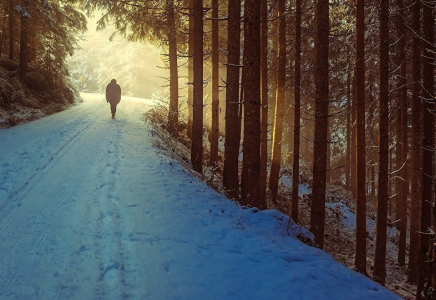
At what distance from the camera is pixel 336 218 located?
18266 mm

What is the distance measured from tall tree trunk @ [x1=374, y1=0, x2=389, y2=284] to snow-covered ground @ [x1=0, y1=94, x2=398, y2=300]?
16.6ft

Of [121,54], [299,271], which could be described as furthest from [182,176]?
[121,54]

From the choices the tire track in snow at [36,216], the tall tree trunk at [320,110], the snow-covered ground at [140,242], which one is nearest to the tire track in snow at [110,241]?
the snow-covered ground at [140,242]

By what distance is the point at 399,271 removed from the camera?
582 inches

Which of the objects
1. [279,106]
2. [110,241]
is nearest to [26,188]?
[110,241]

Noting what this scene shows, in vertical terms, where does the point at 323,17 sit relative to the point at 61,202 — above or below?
above

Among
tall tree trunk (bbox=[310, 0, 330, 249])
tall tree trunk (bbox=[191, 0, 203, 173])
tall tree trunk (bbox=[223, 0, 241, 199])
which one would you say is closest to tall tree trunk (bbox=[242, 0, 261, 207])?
tall tree trunk (bbox=[223, 0, 241, 199])

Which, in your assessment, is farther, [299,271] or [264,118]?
[264,118]

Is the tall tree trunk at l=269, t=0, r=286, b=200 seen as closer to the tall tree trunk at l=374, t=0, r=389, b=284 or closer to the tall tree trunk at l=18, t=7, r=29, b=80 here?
the tall tree trunk at l=374, t=0, r=389, b=284

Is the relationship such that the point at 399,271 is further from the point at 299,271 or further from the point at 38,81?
the point at 38,81

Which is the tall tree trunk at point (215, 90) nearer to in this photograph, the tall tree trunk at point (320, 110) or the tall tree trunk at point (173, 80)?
the tall tree trunk at point (173, 80)

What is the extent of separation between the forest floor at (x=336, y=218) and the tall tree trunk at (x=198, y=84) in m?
0.53

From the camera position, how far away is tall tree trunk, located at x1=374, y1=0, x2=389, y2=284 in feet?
32.9

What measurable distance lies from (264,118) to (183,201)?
26.9ft
